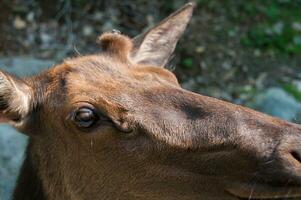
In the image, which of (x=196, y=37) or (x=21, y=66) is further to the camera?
(x=196, y=37)

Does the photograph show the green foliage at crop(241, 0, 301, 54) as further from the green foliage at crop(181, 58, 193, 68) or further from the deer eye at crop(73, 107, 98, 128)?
the deer eye at crop(73, 107, 98, 128)

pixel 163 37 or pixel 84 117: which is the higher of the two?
pixel 84 117

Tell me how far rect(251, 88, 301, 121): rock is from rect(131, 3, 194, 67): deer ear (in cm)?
347

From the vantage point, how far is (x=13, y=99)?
5.01 meters

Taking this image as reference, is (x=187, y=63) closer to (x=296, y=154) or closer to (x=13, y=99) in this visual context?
(x=13, y=99)

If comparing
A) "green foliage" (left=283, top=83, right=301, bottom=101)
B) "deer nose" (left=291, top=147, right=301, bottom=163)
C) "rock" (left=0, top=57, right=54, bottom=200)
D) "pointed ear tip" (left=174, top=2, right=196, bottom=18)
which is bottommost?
"green foliage" (left=283, top=83, right=301, bottom=101)

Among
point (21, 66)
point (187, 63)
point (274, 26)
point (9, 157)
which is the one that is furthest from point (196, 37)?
point (9, 157)

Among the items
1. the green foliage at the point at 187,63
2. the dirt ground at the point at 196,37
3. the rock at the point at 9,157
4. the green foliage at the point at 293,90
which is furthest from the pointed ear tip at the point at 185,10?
the green foliage at the point at 187,63

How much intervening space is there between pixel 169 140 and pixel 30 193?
1272mm

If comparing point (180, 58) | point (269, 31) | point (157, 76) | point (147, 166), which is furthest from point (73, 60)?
point (269, 31)

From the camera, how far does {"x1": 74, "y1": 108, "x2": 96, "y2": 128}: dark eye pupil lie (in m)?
4.74

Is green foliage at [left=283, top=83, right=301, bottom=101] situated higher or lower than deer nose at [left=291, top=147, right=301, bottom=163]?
lower

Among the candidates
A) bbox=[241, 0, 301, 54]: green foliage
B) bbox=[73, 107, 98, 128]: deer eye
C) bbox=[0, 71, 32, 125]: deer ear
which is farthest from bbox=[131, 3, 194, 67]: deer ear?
bbox=[241, 0, 301, 54]: green foliage

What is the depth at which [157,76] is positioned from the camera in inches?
199
